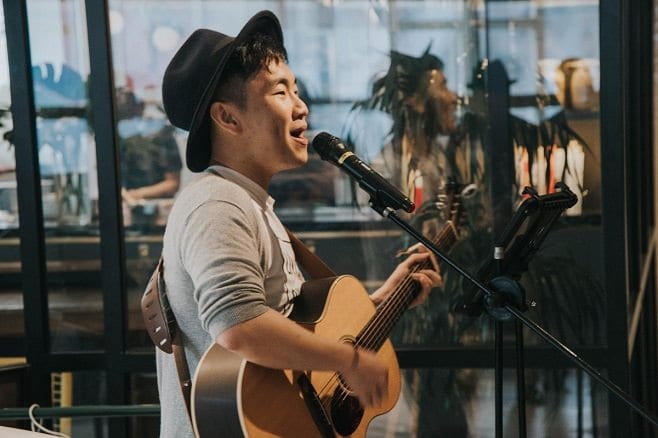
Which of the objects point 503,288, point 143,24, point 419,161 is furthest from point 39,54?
point 503,288

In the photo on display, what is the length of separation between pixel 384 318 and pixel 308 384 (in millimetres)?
325

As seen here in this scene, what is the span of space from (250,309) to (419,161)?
5.35 feet

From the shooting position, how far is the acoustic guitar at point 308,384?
1.95 meters

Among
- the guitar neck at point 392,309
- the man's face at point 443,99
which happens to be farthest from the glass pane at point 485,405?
the guitar neck at point 392,309

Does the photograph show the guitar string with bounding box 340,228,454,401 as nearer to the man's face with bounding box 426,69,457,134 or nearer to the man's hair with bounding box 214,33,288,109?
the man's hair with bounding box 214,33,288,109

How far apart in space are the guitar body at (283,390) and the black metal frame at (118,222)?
1208 millimetres

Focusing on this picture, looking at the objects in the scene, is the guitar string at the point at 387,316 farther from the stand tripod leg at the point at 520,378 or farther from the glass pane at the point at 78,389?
the glass pane at the point at 78,389

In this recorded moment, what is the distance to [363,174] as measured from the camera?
2.13 metres

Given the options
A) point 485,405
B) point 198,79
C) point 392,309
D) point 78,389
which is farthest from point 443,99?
point 78,389

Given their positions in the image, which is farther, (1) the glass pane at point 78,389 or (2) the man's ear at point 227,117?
(1) the glass pane at point 78,389

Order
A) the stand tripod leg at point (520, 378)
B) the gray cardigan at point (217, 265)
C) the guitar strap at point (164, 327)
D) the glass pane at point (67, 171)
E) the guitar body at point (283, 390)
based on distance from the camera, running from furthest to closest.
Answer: the glass pane at point (67, 171) → the stand tripod leg at point (520, 378) → the guitar strap at point (164, 327) → the guitar body at point (283, 390) → the gray cardigan at point (217, 265)

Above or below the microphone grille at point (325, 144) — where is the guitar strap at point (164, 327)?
below

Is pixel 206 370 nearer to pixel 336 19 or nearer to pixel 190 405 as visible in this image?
pixel 190 405

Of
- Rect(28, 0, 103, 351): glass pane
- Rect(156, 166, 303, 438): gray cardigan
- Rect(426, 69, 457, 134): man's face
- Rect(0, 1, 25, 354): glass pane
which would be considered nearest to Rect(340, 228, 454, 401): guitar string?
Rect(156, 166, 303, 438): gray cardigan
